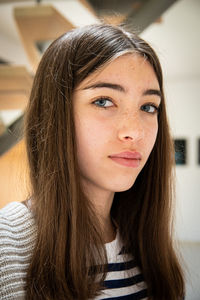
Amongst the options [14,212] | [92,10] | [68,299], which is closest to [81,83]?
[14,212]

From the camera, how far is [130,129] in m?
0.75

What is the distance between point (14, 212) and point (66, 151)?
20 centimetres

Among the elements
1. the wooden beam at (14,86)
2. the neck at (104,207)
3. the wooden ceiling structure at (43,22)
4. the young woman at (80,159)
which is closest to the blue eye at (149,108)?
the young woman at (80,159)

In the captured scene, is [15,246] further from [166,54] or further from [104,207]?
[166,54]

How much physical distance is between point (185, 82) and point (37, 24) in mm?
928

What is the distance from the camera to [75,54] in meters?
0.76

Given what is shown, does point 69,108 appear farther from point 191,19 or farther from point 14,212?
point 191,19

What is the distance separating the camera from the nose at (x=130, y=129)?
2.44 ft

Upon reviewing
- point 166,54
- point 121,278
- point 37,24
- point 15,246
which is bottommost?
point 121,278

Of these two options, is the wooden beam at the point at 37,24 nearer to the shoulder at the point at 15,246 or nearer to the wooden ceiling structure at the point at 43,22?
the wooden ceiling structure at the point at 43,22

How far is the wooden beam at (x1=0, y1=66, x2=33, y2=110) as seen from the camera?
72.1 inches

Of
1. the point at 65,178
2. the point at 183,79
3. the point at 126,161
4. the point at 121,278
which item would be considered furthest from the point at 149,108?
the point at 183,79

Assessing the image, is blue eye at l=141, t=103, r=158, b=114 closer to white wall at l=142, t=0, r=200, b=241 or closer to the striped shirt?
the striped shirt

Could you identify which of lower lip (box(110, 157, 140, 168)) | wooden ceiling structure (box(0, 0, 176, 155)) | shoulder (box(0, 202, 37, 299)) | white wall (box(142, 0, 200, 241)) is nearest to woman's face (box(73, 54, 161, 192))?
lower lip (box(110, 157, 140, 168))
